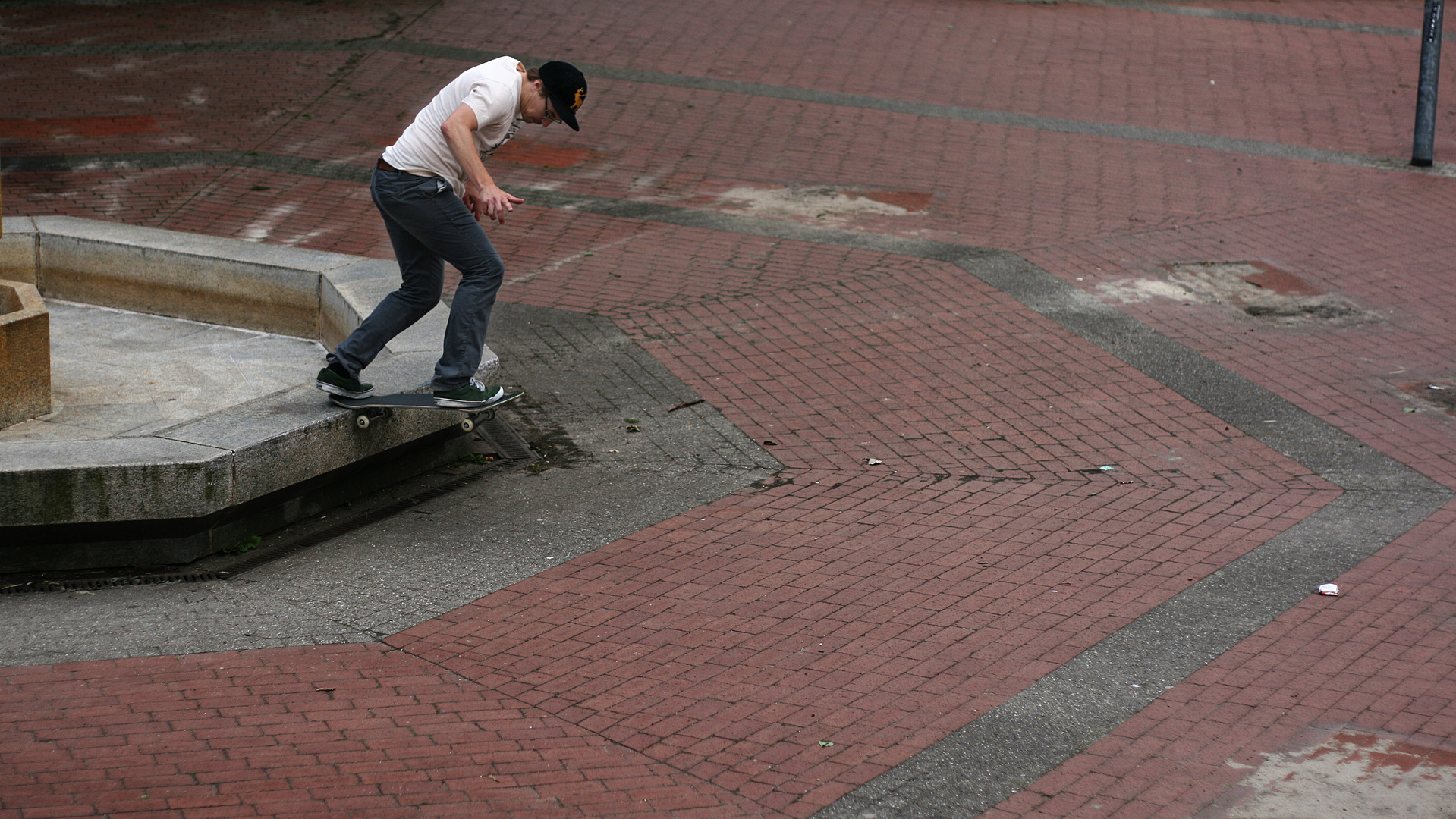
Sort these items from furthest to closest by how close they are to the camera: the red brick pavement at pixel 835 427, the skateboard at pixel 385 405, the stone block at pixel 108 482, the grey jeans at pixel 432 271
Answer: the skateboard at pixel 385 405, the grey jeans at pixel 432 271, the stone block at pixel 108 482, the red brick pavement at pixel 835 427

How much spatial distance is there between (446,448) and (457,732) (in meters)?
2.49

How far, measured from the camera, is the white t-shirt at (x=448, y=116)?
218 inches

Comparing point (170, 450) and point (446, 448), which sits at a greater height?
point (170, 450)

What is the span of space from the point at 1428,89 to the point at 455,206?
9.88 metres

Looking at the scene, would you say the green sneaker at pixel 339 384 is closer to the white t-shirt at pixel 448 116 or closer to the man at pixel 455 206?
the man at pixel 455 206

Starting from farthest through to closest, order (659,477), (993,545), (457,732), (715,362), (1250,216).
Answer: (1250,216) → (715,362) → (659,477) → (993,545) → (457,732)

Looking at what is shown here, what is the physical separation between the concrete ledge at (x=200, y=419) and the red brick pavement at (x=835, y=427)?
0.78 m

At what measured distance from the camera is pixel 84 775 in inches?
159

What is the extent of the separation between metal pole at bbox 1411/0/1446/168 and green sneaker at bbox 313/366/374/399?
10.1 m

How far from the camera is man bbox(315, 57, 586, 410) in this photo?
552 cm

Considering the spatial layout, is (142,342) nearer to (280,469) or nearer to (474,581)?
(280,469)

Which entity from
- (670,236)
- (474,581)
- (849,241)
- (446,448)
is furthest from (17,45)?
(474,581)

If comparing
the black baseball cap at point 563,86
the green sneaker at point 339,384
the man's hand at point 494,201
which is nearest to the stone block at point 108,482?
the green sneaker at point 339,384

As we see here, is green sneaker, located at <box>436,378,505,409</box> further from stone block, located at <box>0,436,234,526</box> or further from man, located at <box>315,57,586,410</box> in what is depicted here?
stone block, located at <box>0,436,234,526</box>
